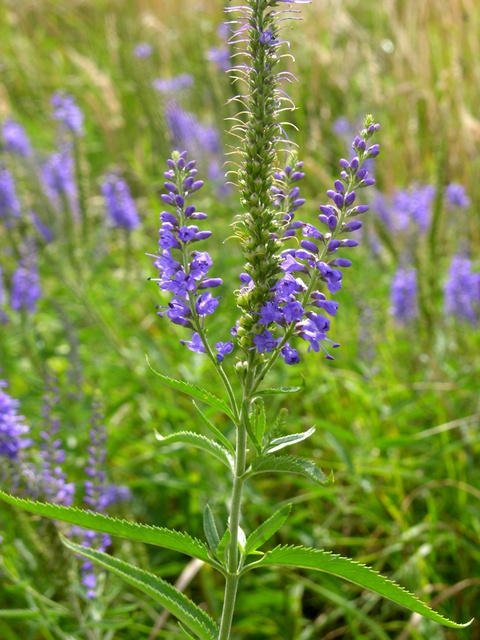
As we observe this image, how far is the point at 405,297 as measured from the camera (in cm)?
474

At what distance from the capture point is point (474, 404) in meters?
4.34

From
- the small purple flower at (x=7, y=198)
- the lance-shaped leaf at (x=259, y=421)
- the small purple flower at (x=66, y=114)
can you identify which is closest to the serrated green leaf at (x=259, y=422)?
the lance-shaped leaf at (x=259, y=421)

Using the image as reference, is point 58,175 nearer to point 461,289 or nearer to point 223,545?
point 461,289

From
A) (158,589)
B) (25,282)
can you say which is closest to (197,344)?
(158,589)

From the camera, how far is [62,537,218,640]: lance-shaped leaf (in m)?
1.60

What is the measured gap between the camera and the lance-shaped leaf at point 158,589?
1600mm

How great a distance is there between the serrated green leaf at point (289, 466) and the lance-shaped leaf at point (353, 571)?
6.1 inches

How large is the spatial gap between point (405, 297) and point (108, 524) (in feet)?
11.6

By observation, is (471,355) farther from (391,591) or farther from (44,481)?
(391,591)

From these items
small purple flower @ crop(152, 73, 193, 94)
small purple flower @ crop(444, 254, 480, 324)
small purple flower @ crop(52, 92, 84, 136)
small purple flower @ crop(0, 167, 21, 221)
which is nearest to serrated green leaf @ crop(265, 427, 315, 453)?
small purple flower @ crop(444, 254, 480, 324)

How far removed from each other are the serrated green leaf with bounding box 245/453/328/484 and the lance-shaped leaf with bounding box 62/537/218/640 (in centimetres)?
33

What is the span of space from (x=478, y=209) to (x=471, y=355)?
2.37m

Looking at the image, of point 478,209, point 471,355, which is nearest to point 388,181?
point 478,209

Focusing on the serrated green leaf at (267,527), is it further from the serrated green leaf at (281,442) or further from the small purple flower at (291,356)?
the small purple flower at (291,356)
